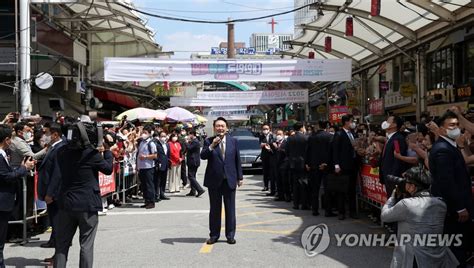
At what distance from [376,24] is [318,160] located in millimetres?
7720

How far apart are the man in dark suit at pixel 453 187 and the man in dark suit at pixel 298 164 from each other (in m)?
6.74

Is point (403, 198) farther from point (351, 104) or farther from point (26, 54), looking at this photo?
point (351, 104)

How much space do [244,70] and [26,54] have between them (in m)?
7.19

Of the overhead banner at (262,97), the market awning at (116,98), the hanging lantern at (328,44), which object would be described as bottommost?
the overhead banner at (262,97)

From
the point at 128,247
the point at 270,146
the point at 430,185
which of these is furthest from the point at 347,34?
the point at 430,185

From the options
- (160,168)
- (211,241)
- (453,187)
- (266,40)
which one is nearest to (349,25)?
(160,168)

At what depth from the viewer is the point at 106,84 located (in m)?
28.8

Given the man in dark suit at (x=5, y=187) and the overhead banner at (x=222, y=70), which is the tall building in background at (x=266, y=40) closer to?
the overhead banner at (x=222, y=70)

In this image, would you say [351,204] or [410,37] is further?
[410,37]

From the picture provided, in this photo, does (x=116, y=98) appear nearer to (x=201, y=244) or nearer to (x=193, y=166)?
(x=193, y=166)

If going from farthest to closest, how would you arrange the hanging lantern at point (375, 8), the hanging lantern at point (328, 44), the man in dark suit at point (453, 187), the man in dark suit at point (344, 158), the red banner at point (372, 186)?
the hanging lantern at point (328, 44) → the hanging lantern at point (375, 8) → the man in dark suit at point (344, 158) → the red banner at point (372, 186) → the man in dark suit at point (453, 187)

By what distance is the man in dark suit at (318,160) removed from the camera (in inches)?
436

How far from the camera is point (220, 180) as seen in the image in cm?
841
